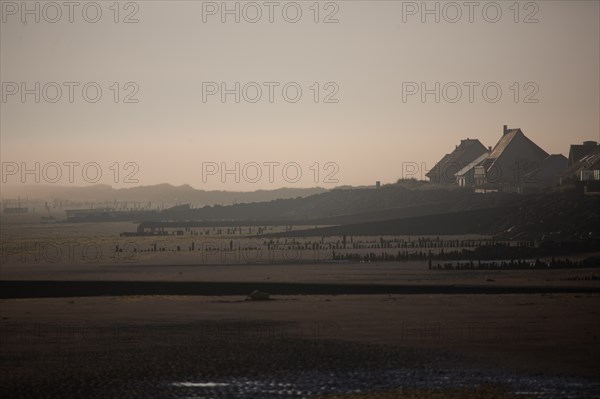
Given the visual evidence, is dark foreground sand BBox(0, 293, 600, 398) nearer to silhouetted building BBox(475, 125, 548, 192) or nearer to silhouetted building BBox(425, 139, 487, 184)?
silhouetted building BBox(475, 125, 548, 192)

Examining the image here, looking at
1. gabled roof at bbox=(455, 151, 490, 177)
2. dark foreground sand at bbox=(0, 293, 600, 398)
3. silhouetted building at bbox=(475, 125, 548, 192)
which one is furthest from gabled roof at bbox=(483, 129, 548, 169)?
dark foreground sand at bbox=(0, 293, 600, 398)

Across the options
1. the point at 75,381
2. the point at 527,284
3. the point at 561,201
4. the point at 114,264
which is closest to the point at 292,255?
the point at 114,264

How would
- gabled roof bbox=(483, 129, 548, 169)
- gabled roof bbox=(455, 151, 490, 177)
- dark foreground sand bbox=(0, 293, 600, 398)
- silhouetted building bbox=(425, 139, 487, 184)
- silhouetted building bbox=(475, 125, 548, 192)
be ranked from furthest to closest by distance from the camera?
silhouetted building bbox=(425, 139, 487, 184) → gabled roof bbox=(455, 151, 490, 177) → gabled roof bbox=(483, 129, 548, 169) → silhouetted building bbox=(475, 125, 548, 192) → dark foreground sand bbox=(0, 293, 600, 398)

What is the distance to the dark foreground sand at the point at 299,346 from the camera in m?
21.1

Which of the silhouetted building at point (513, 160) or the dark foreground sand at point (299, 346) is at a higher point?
the silhouetted building at point (513, 160)

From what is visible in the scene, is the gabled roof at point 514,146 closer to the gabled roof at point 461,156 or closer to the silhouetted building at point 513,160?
the silhouetted building at point 513,160

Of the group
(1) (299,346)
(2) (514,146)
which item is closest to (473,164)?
(2) (514,146)

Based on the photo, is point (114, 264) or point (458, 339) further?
point (114, 264)

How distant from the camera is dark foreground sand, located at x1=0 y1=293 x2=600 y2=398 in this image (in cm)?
2111

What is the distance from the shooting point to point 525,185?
107375 millimetres

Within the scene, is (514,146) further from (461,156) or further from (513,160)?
(461,156)

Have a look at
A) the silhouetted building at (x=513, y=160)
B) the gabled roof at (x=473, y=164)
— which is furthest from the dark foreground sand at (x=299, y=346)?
the gabled roof at (x=473, y=164)

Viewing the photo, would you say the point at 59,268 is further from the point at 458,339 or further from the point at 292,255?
the point at 458,339

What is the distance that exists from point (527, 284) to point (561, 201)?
39.6 m
